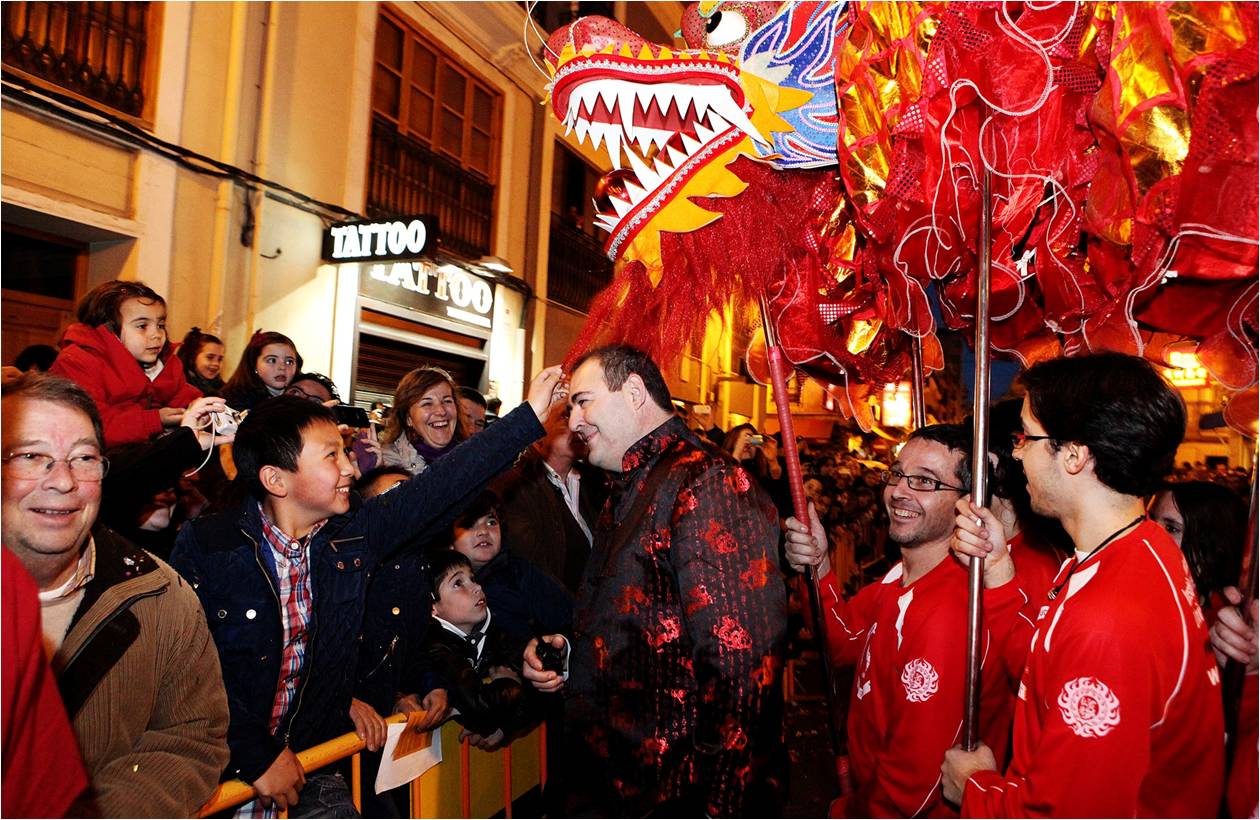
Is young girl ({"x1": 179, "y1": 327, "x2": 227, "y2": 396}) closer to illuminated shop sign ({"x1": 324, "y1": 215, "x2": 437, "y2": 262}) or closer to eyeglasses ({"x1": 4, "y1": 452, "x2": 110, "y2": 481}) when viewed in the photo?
eyeglasses ({"x1": 4, "y1": 452, "x2": 110, "y2": 481})

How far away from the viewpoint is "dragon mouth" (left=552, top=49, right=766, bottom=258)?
7.14ft

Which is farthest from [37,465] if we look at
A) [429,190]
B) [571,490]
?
[429,190]

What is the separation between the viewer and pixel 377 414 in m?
8.08

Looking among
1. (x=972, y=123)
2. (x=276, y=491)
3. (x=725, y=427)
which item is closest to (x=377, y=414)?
(x=276, y=491)

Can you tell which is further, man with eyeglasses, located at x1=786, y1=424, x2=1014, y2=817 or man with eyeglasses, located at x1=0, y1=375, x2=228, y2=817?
man with eyeglasses, located at x1=786, y1=424, x2=1014, y2=817

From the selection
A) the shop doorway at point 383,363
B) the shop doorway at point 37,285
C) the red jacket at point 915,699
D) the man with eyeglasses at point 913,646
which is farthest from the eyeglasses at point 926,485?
the shop doorway at point 383,363

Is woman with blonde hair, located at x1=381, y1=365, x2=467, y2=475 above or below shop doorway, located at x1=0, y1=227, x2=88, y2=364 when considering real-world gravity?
below

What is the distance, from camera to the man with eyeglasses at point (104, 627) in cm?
167

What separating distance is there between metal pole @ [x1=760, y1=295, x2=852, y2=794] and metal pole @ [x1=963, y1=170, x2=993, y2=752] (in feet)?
1.81

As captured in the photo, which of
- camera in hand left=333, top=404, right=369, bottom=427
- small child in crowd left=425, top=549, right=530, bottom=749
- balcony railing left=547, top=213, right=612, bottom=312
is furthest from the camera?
balcony railing left=547, top=213, right=612, bottom=312

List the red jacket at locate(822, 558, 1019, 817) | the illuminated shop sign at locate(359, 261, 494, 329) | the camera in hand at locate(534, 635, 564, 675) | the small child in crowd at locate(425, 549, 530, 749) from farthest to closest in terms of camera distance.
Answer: the illuminated shop sign at locate(359, 261, 494, 329) < the small child in crowd at locate(425, 549, 530, 749) < the camera in hand at locate(534, 635, 564, 675) < the red jacket at locate(822, 558, 1019, 817)

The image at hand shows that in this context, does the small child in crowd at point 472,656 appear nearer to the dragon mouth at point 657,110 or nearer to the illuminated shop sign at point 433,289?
the dragon mouth at point 657,110

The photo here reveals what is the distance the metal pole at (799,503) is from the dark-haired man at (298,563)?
70 cm

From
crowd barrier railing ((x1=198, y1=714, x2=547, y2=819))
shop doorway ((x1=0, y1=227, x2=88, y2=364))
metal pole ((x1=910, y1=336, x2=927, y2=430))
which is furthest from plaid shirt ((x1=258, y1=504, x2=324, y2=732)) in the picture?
shop doorway ((x1=0, y1=227, x2=88, y2=364))
